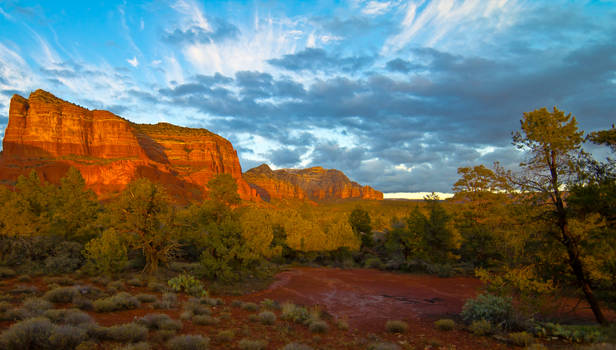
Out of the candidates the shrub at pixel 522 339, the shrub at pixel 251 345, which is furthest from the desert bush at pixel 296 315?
the shrub at pixel 522 339

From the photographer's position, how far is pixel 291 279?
29984 mm

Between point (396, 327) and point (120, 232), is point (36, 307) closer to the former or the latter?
point (120, 232)

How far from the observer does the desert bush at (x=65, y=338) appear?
6315 mm

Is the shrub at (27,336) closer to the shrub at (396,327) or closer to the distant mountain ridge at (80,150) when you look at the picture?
the shrub at (396,327)

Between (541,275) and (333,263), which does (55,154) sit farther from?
(541,275)

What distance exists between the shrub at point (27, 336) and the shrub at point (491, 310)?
1488cm

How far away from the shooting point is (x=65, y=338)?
645 centimetres

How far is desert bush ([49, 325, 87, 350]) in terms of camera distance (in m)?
6.32

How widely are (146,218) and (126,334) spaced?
51.3 feet

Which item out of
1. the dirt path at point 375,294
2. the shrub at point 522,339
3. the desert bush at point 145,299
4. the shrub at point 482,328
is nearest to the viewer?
the shrub at point 522,339

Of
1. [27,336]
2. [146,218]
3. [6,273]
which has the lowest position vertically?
[6,273]

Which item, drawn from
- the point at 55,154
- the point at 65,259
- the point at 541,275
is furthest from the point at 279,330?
the point at 55,154

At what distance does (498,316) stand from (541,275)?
9.80ft

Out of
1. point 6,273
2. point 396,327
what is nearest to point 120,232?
point 6,273
